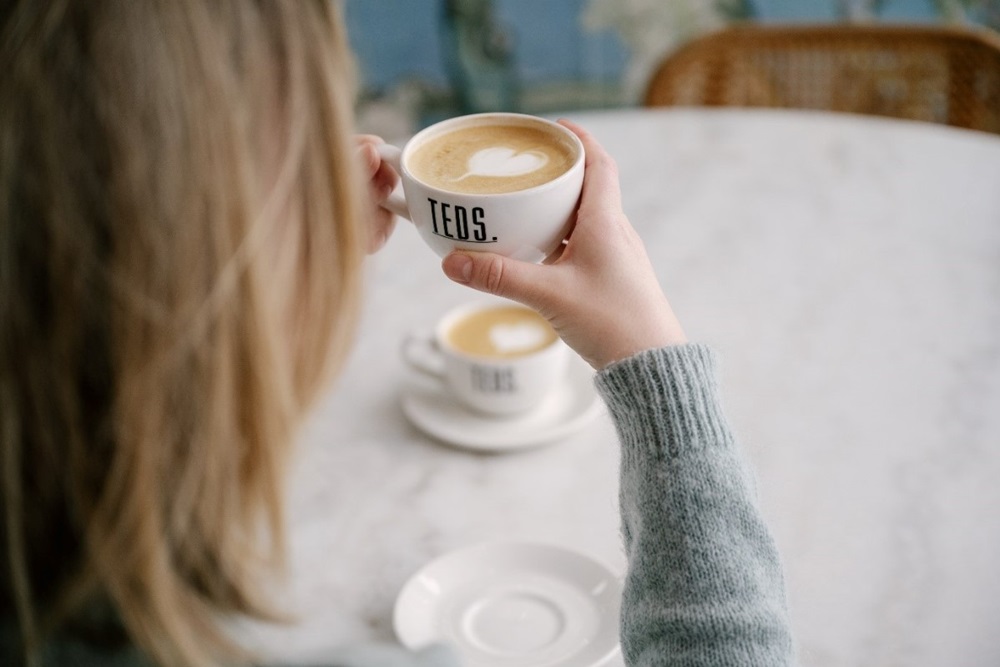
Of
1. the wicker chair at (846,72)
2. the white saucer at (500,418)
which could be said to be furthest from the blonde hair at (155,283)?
the wicker chair at (846,72)

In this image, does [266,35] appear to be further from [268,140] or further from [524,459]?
[524,459]

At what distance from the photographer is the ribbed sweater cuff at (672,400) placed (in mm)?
682

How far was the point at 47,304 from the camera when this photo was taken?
1.59 feet

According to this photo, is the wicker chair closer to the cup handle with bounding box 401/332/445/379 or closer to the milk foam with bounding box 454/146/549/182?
the cup handle with bounding box 401/332/445/379

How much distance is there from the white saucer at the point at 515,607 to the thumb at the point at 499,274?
0.23 meters

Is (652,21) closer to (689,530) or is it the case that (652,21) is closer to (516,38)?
(516,38)

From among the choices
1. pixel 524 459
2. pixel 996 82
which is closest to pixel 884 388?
pixel 524 459

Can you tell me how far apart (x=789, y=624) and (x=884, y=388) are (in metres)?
0.41

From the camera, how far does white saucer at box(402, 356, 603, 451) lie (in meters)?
0.94

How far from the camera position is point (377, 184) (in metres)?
0.92

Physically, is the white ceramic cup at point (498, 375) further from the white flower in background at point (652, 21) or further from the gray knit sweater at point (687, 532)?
the white flower in background at point (652, 21)

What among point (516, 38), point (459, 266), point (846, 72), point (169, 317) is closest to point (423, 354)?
point (459, 266)

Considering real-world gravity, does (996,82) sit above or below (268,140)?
below

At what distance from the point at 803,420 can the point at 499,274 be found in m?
0.41
